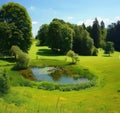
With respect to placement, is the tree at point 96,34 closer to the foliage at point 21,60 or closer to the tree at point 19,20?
the tree at point 19,20

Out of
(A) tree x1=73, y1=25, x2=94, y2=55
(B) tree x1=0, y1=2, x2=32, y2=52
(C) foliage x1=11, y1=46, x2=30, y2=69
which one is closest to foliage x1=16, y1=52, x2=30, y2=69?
(C) foliage x1=11, y1=46, x2=30, y2=69

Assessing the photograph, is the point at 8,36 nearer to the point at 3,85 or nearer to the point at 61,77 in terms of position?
the point at 61,77

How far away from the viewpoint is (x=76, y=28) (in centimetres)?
10925

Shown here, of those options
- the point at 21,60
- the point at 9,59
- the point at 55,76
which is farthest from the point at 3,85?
the point at 9,59

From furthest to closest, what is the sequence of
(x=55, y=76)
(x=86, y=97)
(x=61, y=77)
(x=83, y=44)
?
(x=83, y=44) < (x=55, y=76) < (x=61, y=77) < (x=86, y=97)

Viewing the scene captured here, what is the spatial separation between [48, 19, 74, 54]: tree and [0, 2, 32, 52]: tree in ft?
63.3

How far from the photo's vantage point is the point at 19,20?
256 feet

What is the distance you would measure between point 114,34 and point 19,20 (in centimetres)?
8320

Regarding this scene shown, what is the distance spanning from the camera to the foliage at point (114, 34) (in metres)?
146

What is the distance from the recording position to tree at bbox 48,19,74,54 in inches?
3794

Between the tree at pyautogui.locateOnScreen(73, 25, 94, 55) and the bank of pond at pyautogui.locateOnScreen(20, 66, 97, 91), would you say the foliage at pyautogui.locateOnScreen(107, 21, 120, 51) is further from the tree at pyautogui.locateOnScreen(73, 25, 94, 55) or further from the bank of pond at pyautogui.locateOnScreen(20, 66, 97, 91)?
the bank of pond at pyautogui.locateOnScreen(20, 66, 97, 91)

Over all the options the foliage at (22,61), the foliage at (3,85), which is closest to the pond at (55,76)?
the foliage at (22,61)

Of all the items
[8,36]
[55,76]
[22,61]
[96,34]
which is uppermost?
[96,34]

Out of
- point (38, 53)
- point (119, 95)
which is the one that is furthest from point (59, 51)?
point (119, 95)
